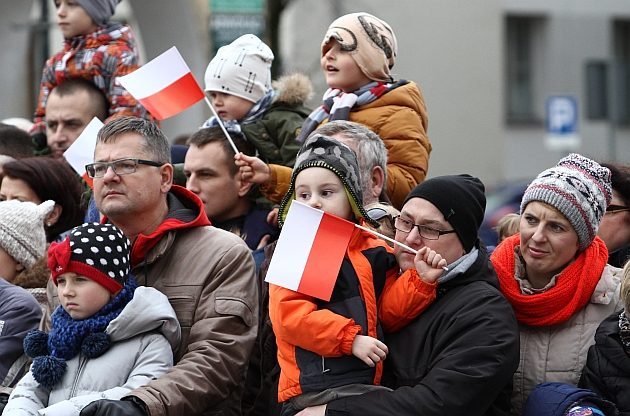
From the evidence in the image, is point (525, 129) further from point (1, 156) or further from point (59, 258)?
point (59, 258)

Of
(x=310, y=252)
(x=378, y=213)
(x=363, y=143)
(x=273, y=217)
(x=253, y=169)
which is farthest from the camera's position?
(x=273, y=217)

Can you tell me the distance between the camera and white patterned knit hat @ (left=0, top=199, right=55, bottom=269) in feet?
20.4

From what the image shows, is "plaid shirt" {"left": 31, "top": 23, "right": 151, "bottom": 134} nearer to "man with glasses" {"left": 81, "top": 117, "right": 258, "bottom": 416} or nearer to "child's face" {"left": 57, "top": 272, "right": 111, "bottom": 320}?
"man with glasses" {"left": 81, "top": 117, "right": 258, "bottom": 416}

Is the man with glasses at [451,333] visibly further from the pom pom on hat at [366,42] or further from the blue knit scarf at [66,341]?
the pom pom on hat at [366,42]

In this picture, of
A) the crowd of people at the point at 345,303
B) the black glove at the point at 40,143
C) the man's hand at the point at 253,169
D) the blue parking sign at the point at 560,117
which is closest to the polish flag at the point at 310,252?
the crowd of people at the point at 345,303

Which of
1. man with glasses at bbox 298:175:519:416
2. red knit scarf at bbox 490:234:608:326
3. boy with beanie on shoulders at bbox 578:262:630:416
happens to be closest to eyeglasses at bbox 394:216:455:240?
man with glasses at bbox 298:175:519:416

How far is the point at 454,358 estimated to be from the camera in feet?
15.1

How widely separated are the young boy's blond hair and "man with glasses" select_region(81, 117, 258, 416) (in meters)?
1.65

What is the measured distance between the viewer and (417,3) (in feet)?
85.6

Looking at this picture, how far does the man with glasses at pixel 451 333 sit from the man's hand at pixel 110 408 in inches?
24.7

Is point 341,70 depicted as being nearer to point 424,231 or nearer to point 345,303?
point 424,231

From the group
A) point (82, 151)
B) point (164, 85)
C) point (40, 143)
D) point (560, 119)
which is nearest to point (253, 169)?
point (164, 85)

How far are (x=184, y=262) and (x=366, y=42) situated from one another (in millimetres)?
1542

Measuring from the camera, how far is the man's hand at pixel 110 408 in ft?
15.5
